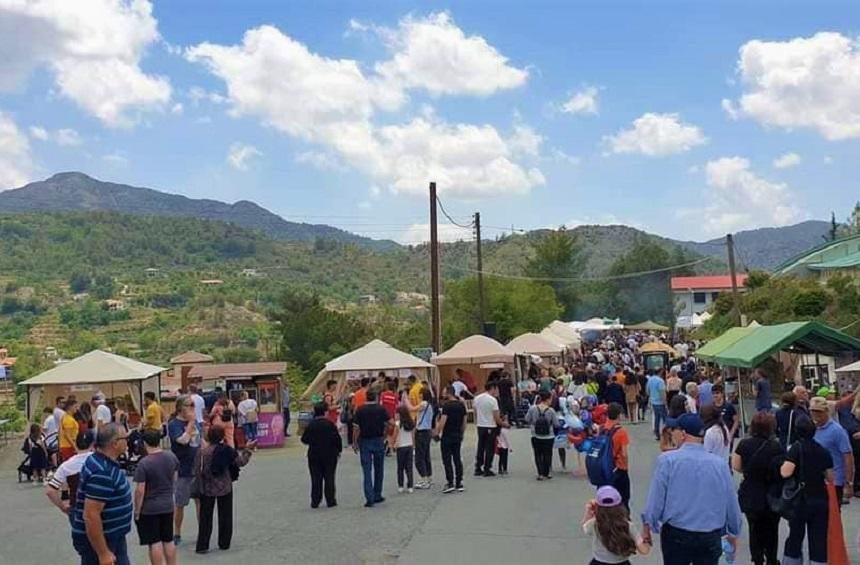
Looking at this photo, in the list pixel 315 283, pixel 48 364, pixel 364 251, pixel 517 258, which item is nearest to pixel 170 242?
pixel 315 283

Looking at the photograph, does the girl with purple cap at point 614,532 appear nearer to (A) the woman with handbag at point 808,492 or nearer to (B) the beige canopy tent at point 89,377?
(A) the woman with handbag at point 808,492

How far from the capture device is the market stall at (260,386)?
23.6m

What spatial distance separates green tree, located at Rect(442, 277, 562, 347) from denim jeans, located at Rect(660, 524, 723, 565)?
43.4 meters

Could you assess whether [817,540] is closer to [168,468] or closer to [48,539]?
[168,468]

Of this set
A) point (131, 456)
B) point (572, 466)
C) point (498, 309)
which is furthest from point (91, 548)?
point (498, 309)

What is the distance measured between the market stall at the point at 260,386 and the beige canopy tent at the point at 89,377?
6.67ft

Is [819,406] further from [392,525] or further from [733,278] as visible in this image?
[733,278]

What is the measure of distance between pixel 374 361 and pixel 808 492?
1671cm

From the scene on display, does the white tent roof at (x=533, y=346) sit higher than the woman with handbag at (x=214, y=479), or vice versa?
the white tent roof at (x=533, y=346)

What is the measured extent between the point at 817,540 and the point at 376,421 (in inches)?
269

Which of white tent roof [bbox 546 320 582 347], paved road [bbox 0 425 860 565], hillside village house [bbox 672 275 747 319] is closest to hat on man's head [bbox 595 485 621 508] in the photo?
paved road [bbox 0 425 860 565]

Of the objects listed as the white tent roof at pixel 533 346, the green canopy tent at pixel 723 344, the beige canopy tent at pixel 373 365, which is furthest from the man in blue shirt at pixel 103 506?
the white tent roof at pixel 533 346

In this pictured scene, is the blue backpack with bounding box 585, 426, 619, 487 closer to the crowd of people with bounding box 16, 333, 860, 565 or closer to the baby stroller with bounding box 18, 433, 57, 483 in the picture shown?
the crowd of people with bounding box 16, 333, 860, 565

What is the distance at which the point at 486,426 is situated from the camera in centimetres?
1585
